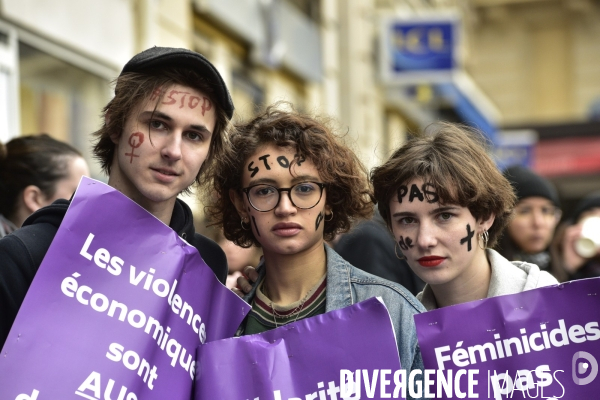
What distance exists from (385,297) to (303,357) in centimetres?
36

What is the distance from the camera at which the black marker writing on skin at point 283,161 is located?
124 inches

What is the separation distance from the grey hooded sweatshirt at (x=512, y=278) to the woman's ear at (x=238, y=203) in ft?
2.99

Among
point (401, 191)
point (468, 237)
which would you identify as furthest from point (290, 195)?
point (468, 237)

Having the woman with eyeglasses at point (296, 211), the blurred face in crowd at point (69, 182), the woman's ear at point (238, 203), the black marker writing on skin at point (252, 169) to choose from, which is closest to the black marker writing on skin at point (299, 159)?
the woman with eyeglasses at point (296, 211)

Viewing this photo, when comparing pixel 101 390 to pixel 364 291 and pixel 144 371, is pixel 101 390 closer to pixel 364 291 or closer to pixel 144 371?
pixel 144 371

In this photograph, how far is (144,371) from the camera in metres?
2.67

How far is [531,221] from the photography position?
18.2 ft

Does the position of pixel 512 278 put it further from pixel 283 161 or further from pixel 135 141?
pixel 135 141

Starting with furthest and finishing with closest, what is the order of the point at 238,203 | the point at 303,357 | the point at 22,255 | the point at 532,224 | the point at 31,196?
the point at 532,224
the point at 31,196
the point at 238,203
the point at 303,357
the point at 22,255

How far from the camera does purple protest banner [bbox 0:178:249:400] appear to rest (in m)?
2.48

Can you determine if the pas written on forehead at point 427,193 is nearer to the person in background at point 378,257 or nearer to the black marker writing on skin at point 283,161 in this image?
the black marker writing on skin at point 283,161

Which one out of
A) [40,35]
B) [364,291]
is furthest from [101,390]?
[40,35]

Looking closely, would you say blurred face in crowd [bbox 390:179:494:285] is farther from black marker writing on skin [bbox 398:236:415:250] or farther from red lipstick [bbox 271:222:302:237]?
red lipstick [bbox 271:222:302:237]

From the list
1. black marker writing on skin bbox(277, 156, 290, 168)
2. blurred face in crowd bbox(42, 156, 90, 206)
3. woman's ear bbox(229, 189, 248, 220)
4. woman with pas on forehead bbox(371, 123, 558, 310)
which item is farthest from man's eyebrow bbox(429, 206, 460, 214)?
blurred face in crowd bbox(42, 156, 90, 206)
